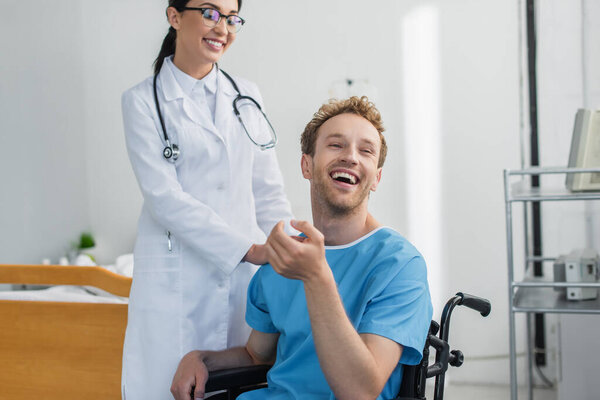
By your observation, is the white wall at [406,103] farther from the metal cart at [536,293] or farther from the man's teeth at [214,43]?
the man's teeth at [214,43]

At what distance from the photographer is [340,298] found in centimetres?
102

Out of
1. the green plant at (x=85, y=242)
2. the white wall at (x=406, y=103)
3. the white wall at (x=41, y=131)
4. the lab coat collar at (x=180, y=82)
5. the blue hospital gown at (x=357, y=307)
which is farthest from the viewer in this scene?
the green plant at (x=85, y=242)

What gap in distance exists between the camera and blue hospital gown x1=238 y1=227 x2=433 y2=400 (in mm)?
1048

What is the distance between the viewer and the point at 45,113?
354cm

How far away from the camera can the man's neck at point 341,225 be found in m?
1.21

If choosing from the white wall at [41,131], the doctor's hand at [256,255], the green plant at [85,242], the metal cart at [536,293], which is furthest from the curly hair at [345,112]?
the green plant at [85,242]

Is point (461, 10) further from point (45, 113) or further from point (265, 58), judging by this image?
point (45, 113)

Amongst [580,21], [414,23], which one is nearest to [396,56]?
[414,23]

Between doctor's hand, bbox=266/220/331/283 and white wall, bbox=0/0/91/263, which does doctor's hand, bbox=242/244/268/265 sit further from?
white wall, bbox=0/0/91/263

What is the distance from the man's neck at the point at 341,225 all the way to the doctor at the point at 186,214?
201 mm

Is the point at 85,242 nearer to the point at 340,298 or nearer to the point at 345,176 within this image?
the point at 345,176

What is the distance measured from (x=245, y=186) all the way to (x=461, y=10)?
2.06 metres

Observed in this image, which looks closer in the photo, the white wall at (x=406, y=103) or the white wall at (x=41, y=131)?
the white wall at (x=406, y=103)

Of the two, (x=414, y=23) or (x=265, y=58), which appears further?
(x=265, y=58)
